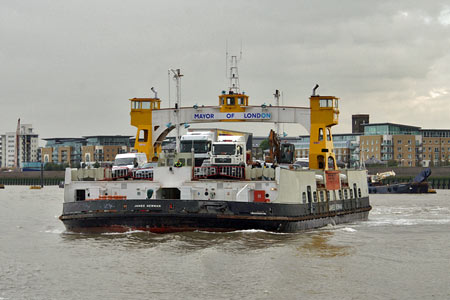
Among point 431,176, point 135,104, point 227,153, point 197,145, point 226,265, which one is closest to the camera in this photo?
point 226,265

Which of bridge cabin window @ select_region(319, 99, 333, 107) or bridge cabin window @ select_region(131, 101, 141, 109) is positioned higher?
bridge cabin window @ select_region(131, 101, 141, 109)

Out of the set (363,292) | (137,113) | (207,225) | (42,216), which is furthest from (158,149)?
(363,292)

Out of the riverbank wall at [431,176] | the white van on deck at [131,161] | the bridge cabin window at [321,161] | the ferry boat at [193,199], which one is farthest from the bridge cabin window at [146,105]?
the riverbank wall at [431,176]

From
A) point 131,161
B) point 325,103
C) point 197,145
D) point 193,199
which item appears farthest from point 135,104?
point 193,199

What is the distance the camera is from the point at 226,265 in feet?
95.1

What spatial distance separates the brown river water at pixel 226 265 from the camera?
80.9 ft

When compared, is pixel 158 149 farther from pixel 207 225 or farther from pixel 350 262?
pixel 350 262

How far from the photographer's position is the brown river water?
80.9ft

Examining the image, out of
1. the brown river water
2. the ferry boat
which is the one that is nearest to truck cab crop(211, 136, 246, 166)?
the ferry boat

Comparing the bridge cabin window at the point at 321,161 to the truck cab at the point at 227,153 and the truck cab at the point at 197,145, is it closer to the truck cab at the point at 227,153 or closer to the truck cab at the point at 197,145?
the truck cab at the point at 197,145

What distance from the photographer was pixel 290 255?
105 feet

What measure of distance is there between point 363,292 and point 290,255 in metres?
7.47

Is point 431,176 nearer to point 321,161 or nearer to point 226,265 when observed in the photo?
point 321,161

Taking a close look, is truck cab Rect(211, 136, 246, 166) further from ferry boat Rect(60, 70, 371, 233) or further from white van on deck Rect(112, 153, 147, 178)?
white van on deck Rect(112, 153, 147, 178)
